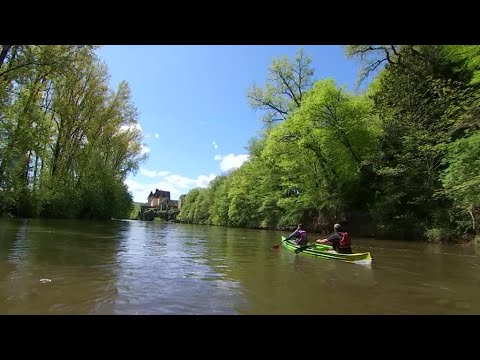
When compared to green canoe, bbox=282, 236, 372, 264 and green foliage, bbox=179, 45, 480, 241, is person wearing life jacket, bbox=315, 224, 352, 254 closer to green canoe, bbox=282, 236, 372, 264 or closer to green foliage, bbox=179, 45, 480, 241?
green canoe, bbox=282, 236, 372, 264

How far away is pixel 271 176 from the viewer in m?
42.4

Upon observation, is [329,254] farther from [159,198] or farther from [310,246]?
[159,198]

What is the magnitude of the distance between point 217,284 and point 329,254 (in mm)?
6936

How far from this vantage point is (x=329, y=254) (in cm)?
1490

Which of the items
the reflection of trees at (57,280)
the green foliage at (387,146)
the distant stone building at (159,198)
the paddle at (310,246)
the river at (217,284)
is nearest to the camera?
the reflection of trees at (57,280)

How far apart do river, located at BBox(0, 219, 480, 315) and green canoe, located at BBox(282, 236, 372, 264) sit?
0.80ft

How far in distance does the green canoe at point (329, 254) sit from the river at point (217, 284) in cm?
24

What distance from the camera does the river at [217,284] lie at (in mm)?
7031

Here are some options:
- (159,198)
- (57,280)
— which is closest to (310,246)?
(57,280)

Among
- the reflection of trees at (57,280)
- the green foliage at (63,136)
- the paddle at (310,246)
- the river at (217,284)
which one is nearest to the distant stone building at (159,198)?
the green foliage at (63,136)

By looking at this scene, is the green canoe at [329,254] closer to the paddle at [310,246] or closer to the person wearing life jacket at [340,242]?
the paddle at [310,246]
